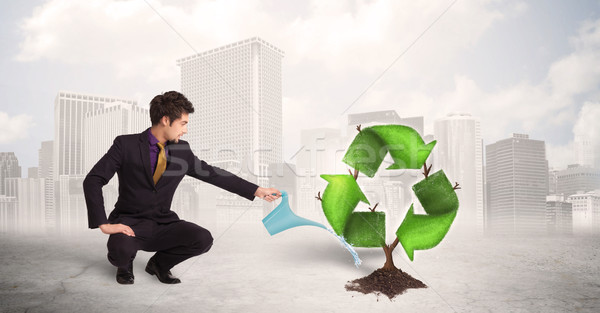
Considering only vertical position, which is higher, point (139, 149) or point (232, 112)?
point (232, 112)

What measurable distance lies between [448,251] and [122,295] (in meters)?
4.93

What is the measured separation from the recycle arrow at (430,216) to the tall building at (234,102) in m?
40.9

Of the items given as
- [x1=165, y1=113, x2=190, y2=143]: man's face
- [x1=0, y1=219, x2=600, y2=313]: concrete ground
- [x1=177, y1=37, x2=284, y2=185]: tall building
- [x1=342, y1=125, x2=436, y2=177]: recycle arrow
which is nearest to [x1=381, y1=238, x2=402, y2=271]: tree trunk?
[x1=0, y1=219, x2=600, y2=313]: concrete ground

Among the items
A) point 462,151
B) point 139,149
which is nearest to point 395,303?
point 139,149

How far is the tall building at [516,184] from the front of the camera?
58.8 m

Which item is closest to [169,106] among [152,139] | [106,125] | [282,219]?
[152,139]

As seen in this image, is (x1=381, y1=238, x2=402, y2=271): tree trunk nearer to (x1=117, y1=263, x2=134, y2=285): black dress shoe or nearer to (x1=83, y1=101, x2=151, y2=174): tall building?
(x1=117, y1=263, x2=134, y2=285): black dress shoe

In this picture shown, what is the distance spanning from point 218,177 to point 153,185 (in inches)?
27.1

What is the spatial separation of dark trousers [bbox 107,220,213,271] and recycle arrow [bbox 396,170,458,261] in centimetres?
214

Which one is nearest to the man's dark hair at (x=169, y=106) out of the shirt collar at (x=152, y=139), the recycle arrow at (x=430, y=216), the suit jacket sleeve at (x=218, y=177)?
the shirt collar at (x=152, y=139)

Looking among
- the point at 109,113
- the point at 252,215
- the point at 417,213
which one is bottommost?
the point at 252,215

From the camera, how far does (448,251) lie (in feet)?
22.5

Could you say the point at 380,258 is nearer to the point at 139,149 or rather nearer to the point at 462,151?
the point at 139,149

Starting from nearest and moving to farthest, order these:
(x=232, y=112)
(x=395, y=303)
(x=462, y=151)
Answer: (x=395, y=303), (x=462, y=151), (x=232, y=112)
